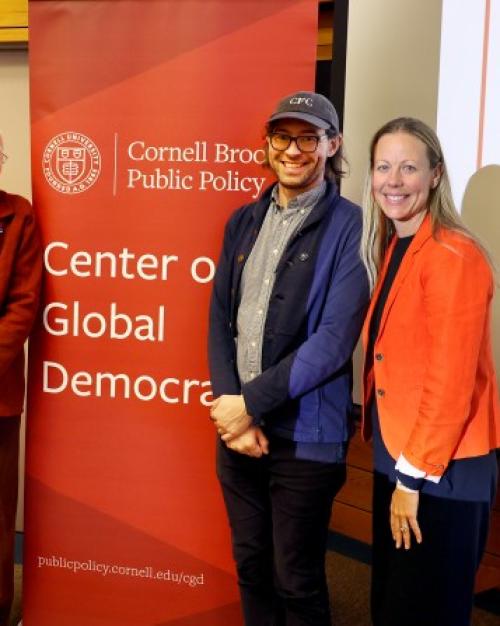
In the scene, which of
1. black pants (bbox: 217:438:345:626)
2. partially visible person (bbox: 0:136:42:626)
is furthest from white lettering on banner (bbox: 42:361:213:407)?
black pants (bbox: 217:438:345:626)

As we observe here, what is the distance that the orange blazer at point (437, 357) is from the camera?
1.46 meters

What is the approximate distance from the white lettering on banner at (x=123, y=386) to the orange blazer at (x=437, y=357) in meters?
0.80

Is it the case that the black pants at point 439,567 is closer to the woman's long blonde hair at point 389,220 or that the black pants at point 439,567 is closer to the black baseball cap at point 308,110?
the woman's long blonde hair at point 389,220

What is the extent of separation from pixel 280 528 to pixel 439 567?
50 cm

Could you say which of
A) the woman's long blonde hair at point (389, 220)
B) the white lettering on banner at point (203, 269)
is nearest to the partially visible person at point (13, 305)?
the white lettering on banner at point (203, 269)

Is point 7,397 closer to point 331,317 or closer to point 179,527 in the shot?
point 179,527

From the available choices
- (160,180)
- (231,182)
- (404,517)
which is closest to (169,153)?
(160,180)

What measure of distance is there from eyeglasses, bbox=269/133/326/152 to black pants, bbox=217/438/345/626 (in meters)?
0.77

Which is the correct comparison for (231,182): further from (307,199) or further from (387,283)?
(387,283)

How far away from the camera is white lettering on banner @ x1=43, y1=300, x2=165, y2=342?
229 cm

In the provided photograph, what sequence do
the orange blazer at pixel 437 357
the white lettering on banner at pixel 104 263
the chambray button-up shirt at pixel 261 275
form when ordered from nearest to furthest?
the orange blazer at pixel 437 357 → the chambray button-up shirt at pixel 261 275 → the white lettering on banner at pixel 104 263

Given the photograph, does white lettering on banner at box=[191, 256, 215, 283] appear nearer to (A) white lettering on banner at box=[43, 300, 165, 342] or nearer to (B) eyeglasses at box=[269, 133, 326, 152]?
(A) white lettering on banner at box=[43, 300, 165, 342]

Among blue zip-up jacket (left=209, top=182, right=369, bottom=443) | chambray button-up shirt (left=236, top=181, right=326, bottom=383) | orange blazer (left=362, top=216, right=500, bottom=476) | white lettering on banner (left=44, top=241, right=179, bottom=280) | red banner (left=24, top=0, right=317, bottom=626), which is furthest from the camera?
white lettering on banner (left=44, top=241, right=179, bottom=280)

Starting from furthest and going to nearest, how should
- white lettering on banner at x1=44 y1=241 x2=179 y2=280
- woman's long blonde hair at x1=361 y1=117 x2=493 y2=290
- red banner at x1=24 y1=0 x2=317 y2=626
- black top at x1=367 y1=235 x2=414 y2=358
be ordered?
1. white lettering on banner at x1=44 y1=241 x2=179 y2=280
2. red banner at x1=24 y1=0 x2=317 y2=626
3. black top at x1=367 y1=235 x2=414 y2=358
4. woman's long blonde hair at x1=361 y1=117 x2=493 y2=290
